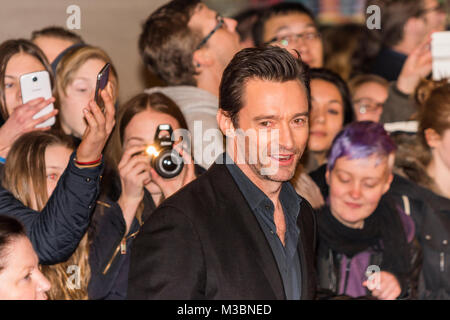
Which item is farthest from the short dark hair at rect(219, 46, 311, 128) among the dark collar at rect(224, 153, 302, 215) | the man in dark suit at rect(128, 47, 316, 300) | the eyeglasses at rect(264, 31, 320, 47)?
the eyeglasses at rect(264, 31, 320, 47)

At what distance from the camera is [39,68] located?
3.25m

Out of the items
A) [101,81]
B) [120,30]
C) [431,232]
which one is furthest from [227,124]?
[120,30]

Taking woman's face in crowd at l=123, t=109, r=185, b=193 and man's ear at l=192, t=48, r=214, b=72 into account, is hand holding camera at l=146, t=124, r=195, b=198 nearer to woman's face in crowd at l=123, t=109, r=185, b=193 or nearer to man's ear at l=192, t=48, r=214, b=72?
woman's face in crowd at l=123, t=109, r=185, b=193

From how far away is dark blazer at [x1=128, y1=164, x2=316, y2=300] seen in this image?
1905 millimetres

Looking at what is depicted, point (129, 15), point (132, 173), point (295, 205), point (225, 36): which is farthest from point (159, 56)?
point (129, 15)

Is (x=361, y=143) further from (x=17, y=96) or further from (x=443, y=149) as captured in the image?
(x=17, y=96)

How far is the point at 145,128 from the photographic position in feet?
10.4

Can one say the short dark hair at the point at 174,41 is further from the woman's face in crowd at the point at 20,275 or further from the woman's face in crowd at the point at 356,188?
the woman's face in crowd at the point at 20,275

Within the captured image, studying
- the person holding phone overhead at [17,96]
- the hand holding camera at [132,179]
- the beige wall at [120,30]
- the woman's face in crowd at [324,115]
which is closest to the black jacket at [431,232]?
the woman's face in crowd at [324,115]

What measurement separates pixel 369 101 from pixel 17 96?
2.33 meters

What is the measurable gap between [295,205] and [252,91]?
0.46 meters

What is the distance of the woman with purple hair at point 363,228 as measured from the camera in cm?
327

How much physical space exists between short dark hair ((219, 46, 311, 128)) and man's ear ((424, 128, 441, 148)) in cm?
176
